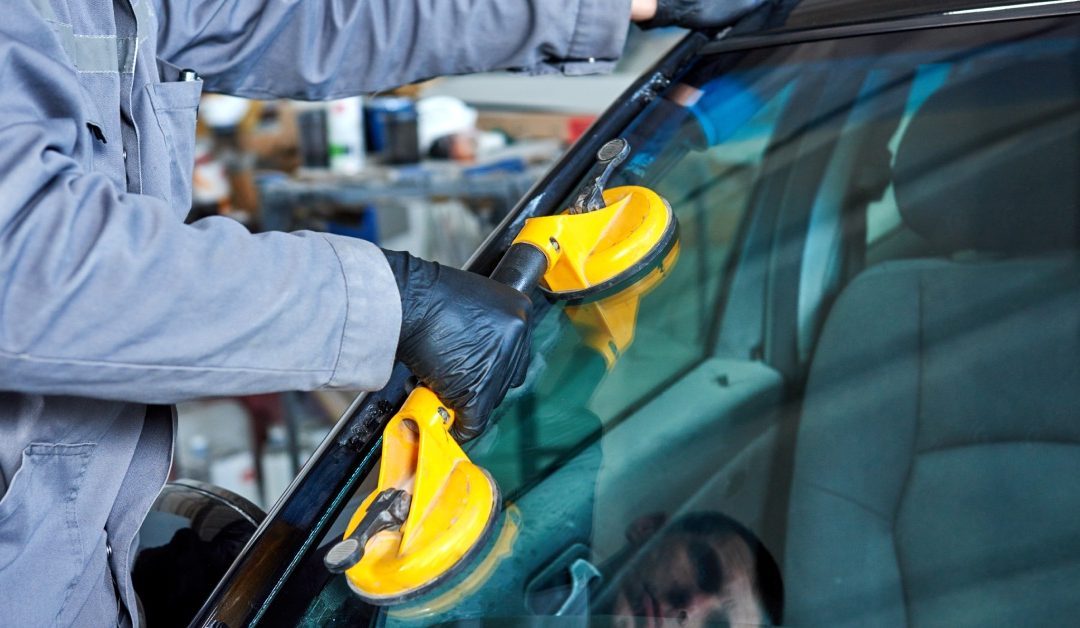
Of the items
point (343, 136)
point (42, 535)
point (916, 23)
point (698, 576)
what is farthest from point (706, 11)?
point (343, 136)

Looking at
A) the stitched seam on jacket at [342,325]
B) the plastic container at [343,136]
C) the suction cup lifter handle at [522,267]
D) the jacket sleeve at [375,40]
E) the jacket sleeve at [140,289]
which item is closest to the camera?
the jacket sleeve at [140,289]

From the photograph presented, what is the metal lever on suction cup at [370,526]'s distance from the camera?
785 mm

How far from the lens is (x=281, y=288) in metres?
0.86

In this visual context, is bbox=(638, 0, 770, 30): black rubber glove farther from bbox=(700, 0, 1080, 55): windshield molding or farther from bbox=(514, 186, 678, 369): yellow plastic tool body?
bbox=(514, 186, 678, 369): yellow plastic tool body

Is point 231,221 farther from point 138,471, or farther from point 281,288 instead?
point 138,471

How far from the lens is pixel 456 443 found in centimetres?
92

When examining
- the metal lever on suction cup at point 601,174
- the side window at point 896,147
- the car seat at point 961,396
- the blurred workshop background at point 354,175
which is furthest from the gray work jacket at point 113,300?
the blurred workshop background at point 354,175

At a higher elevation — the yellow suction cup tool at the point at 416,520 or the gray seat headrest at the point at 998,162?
the gray seat headrest at the point at 998,162

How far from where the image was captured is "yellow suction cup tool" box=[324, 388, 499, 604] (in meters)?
0.81

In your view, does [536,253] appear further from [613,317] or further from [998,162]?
[998,162]

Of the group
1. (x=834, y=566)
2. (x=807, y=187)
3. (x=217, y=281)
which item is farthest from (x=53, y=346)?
(x=807, y=187)

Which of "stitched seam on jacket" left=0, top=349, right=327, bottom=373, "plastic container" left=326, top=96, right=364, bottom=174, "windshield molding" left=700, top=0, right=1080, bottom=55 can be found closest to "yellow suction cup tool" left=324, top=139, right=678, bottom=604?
"stitched seam on jacket" left=0, top=349, right=327, bottom=373

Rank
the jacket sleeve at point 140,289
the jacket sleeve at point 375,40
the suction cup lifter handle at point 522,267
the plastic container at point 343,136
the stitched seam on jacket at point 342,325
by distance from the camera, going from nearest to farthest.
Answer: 1. the jacket sleeve at point 140,289
2. the stitched seam on jacket at point 342,325
3. the suction cup lifter handle at point 522,267
4. the jacket sleeve at point 375,40
5. the plastic container at point 343,136

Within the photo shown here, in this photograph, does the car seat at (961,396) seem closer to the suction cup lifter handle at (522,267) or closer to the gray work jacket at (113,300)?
the suction cup lifter handle at (522,267)
